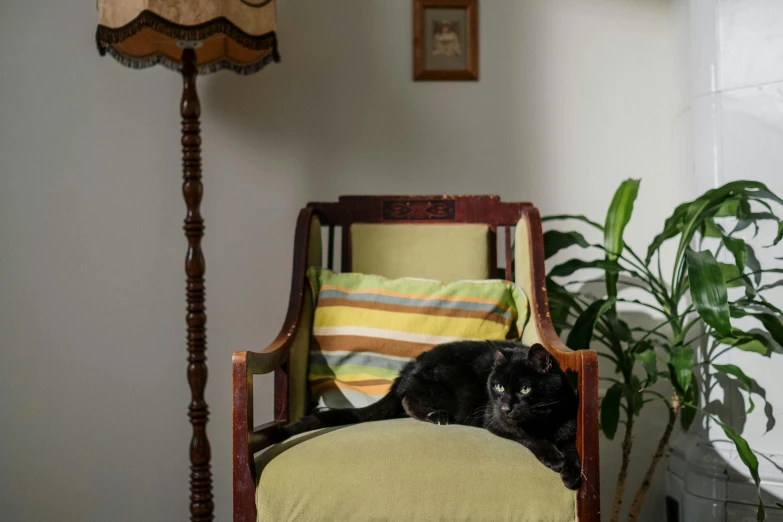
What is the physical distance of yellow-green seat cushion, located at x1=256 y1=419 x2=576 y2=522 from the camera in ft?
4.29

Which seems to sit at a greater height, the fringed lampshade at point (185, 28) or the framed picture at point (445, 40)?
the framed picture at point (445, 40)

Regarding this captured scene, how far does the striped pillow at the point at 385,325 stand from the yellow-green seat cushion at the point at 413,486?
39cm

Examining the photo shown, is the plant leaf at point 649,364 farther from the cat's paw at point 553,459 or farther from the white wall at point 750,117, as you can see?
the cat's paw at point 553,459

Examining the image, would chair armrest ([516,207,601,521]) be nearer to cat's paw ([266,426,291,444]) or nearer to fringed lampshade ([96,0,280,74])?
cat's paw ([266,426,291,444])

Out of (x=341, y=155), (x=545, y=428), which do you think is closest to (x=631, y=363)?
(x=545, y=428)

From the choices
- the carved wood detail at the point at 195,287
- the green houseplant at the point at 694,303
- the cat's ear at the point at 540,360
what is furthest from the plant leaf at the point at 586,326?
the carved wood detail at the point at 195,287

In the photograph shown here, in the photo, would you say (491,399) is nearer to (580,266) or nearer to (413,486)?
(413,486)

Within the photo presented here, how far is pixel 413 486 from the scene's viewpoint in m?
1.31

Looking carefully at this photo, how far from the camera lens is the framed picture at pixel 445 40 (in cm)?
238

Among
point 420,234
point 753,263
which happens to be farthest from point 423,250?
point 753,263

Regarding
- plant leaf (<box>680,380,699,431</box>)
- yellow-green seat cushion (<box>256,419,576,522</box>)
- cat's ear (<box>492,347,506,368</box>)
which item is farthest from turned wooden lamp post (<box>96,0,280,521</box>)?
plant leaf (<box>680,380,699,431</box>)

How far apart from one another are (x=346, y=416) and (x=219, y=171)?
3.61ft

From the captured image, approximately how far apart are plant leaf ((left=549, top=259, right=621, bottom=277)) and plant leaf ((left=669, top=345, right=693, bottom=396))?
26 centimetres

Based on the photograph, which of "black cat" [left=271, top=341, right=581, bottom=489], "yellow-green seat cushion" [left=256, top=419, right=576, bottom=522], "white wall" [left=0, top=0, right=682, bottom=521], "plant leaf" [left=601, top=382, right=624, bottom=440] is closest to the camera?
"yellow-green seat cushion" [left=256, top=419, right=576, bottom=522]
